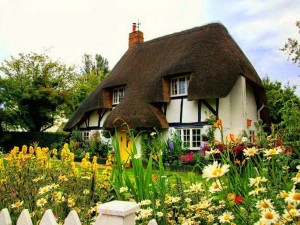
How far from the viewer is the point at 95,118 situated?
17.8 m

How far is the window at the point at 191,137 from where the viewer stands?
1298cm

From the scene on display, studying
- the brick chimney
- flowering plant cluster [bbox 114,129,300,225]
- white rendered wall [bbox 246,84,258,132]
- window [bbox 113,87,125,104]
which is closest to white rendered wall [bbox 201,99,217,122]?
white rendered wall [bbox 246,84,258,132]

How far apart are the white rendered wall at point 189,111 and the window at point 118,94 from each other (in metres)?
4.64

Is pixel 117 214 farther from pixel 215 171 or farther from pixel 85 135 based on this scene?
pixel 85 135

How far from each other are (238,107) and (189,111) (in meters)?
2.29

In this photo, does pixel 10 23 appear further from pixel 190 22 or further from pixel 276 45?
pixel 276 45

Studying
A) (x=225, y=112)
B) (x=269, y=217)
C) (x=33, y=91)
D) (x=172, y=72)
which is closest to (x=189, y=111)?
(x=225, y=112)

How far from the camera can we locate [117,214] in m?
1.43

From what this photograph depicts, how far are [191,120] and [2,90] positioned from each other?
14.2 metres

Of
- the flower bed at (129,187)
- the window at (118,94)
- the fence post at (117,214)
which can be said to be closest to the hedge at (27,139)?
the window at (118,94)

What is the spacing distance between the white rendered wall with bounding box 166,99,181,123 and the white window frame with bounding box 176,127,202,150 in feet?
2.00

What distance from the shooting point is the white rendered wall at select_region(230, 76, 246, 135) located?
41.9ft

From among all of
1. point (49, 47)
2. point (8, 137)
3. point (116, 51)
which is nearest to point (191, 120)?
point (8, 137)

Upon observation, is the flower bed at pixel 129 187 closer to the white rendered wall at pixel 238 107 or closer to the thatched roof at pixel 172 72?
the thatched roof at pixel 172 72
